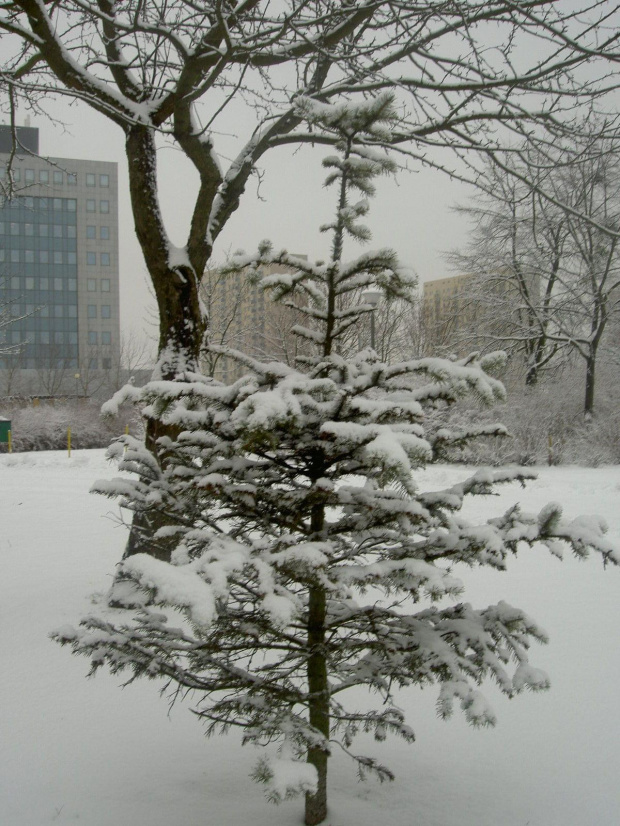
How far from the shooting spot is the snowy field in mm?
2832

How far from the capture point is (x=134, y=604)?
98.7 inches

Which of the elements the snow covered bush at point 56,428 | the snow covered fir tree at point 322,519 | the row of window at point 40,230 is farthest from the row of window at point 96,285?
the snow covered fir tree at point 322,519

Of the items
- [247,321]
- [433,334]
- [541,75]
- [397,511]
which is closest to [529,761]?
[397,511]

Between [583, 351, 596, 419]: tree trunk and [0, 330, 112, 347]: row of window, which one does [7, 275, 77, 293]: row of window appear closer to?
[0, 330, 112, 347]: row of window

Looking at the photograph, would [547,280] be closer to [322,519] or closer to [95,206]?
[322,519]

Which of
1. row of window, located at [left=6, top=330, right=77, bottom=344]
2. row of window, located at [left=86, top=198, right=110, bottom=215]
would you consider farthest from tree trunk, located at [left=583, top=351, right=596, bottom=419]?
row of window, located at [left=86, top=198, right=110, bottom=215]

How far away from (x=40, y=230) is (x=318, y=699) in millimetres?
86224

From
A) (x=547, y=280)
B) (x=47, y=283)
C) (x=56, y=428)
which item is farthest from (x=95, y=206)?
(x=547, y=280)

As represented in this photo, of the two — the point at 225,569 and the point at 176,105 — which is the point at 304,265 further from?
the point at 176,105

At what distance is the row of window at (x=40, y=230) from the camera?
256 feet

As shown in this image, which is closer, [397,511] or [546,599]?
[397,511]

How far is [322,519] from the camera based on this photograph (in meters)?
2.72

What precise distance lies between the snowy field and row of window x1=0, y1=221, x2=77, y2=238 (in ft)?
269

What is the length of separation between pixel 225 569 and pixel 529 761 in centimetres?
251
